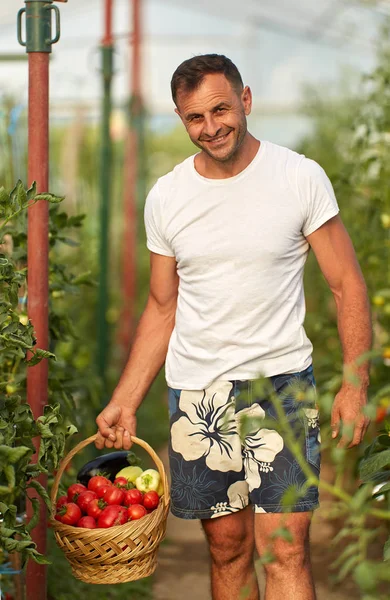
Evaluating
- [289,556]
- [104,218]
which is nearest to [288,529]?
[289,556]

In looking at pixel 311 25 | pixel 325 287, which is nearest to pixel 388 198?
pixel 325 287

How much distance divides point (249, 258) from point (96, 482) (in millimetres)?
701

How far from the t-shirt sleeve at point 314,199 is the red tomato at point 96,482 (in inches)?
32.6

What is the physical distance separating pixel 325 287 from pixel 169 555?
59.5 inches

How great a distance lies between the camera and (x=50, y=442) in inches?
88.0

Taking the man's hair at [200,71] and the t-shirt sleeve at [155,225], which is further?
the t-shirt sleeve at [155,225]

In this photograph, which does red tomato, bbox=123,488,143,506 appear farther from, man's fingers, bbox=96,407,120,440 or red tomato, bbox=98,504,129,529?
man's fingers, bbox=96,407,120,440

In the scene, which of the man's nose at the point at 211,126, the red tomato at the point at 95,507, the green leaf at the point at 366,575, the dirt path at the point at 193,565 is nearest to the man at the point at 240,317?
the man's nose at the point at 211,126

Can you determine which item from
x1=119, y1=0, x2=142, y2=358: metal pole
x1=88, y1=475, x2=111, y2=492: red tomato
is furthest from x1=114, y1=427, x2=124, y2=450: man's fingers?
x1=119, y1=0, x2=142, y2=358: metal pole

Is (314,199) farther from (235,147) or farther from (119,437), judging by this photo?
(119,437)

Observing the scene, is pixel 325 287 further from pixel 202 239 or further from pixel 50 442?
pixel 50 442

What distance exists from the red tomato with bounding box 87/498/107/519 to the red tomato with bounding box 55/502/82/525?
1.2 inches

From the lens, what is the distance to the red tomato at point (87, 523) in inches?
93.4

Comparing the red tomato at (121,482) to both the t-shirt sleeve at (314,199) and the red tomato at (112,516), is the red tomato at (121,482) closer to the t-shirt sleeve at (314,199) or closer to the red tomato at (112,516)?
the red tomato at (112,516)
